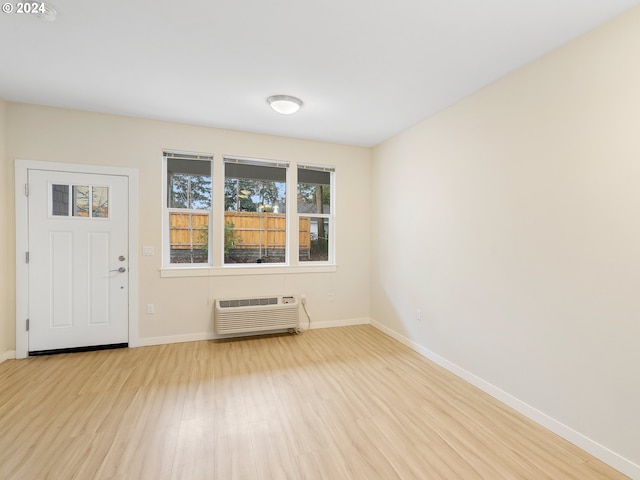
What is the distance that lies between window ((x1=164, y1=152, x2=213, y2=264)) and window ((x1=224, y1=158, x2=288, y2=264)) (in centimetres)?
25

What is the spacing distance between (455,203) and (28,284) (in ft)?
14.7

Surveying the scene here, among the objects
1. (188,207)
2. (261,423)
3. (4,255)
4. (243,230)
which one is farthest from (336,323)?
(4,255)

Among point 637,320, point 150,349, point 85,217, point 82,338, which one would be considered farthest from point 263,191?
point 637,320

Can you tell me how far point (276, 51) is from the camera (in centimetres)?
216

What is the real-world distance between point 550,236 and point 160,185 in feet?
12.7

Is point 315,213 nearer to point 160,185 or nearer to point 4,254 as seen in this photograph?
point 160,185

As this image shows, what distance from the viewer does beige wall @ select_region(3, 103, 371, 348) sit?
3133 mm

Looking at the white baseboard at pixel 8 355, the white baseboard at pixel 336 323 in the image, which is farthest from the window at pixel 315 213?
the white baseboard at pixel 8 355

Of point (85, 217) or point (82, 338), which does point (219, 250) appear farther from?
point (82, 338)

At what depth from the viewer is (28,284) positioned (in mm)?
3080

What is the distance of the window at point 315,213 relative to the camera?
427cm

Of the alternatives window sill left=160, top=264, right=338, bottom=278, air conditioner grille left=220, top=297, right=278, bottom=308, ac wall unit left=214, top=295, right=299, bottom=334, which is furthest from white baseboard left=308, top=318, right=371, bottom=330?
window sill left=160, top=264, right=338, bottom=278

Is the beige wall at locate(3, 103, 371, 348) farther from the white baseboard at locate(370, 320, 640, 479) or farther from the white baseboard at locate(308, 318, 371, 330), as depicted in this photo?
the white baseboard at locate(370, 320, 640, 479)

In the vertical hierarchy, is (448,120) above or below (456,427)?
above
